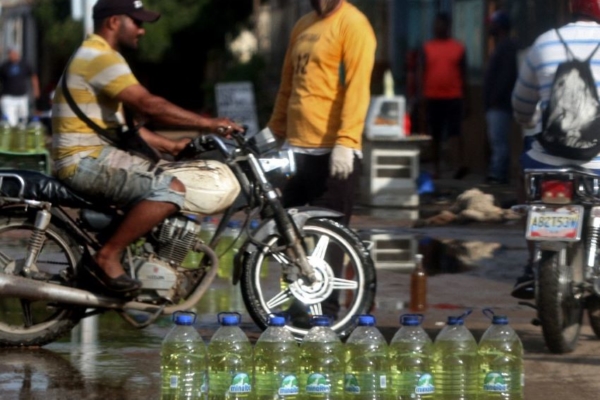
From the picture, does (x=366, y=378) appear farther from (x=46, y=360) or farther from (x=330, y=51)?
(x=330, y=51)

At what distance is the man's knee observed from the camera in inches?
301

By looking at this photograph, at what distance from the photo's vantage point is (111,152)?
7777mm

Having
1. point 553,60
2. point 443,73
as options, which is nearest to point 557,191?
point 553,60

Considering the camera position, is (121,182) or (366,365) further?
(121,182)

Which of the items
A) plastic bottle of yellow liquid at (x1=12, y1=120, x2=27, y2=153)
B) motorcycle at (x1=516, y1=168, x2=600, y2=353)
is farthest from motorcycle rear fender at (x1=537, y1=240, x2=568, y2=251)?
plastic bottle of yellow liquid at (x1=12, y1=120, x2=27, y2=153)

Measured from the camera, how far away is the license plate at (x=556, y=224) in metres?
7.73

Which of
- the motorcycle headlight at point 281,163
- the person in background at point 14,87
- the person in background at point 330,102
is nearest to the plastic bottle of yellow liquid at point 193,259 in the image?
the motorcycle headlight at point 281,163

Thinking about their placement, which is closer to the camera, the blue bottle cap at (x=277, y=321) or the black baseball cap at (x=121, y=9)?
the blue bottle cap at (x=277, y=321)

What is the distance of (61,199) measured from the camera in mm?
7742

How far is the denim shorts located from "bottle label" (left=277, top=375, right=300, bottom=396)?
5.72 ft

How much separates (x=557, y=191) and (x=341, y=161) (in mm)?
1255

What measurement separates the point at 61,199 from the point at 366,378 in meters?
2.25

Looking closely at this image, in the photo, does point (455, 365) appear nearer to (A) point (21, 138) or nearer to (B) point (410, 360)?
(B) point (410, 360)

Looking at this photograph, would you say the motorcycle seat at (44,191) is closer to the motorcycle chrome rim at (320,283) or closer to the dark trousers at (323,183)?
the motorcycle chrome rim at (320,283)
